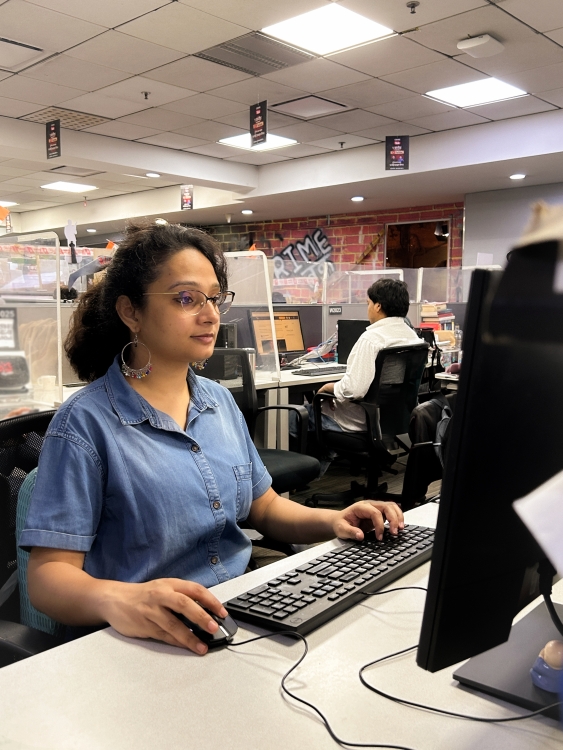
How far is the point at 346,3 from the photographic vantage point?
3.91 metres

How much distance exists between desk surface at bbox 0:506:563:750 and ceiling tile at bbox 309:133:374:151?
668cm

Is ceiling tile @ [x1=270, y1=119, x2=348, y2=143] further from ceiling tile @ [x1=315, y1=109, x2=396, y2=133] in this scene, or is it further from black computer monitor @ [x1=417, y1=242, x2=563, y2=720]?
black computer monitor @ [x1=417, y1=242, x2=563, y2=720]

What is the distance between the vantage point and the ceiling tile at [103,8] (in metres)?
3.87

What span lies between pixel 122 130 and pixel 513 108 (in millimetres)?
3637

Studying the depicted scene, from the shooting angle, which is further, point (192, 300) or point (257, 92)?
point (257, 92)

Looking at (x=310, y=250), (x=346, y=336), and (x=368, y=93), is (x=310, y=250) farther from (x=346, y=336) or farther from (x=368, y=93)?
(x=346, y=336)

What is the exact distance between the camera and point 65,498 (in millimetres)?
A: 1064

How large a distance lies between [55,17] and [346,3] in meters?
1.70

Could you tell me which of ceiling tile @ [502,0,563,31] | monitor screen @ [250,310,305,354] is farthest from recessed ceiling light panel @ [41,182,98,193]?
ceiling tile @ [502,0,563,31]

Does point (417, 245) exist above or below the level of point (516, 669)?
above

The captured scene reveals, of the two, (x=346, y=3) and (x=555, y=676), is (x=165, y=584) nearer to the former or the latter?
(x=555, y=676)

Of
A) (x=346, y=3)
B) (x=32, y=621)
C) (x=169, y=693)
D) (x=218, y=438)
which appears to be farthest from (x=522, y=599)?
(x=346, y=3)

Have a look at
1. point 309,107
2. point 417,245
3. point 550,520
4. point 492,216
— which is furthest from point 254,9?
point 417,245

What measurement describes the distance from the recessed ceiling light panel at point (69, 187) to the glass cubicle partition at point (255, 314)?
594 centimetres
